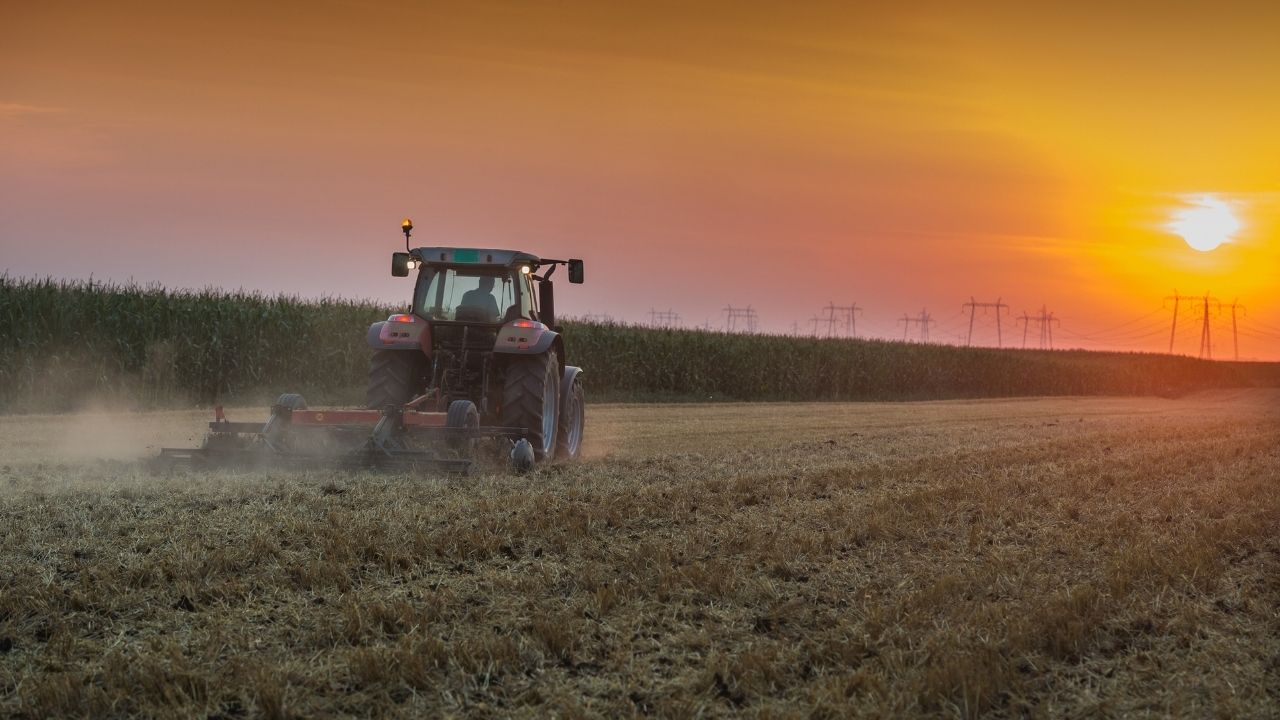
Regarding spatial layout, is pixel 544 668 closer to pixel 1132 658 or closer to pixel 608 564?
pixel 608 564

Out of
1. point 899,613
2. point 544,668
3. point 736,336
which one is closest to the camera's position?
point 544,668

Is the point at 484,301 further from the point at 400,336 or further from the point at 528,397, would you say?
the point at 528,397

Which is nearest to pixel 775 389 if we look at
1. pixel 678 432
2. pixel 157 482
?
pixel 678 432

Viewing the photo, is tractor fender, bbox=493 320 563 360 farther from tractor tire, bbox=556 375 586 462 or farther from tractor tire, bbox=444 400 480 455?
tractor tire, bbox=556 375 586 462

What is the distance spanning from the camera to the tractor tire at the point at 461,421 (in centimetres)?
1053

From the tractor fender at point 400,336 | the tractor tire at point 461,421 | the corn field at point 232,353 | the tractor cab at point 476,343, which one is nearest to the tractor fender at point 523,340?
the tractor cab at point 476,343

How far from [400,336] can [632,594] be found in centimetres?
584

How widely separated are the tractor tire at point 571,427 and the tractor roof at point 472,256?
1.57m

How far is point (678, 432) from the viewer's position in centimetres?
1805

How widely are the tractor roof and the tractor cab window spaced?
0.12m

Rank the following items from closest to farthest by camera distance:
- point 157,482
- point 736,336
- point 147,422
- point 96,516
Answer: point 96,516 → point 157,482 → point 147,422 → point 736,336

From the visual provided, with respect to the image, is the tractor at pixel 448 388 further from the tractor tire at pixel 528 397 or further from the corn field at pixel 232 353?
the corn field at pixel 232 353

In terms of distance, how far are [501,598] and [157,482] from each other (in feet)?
16.1

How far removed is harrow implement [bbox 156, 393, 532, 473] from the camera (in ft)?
34.2
